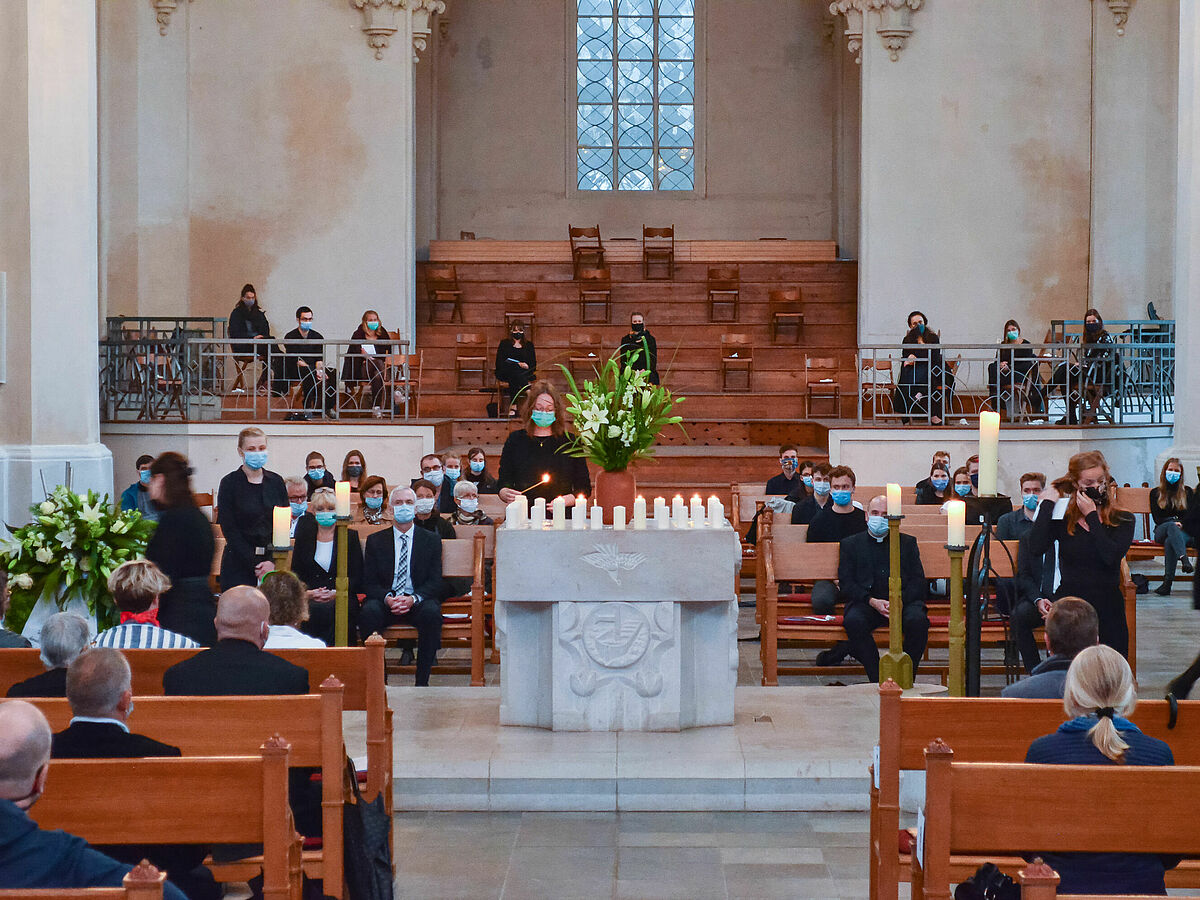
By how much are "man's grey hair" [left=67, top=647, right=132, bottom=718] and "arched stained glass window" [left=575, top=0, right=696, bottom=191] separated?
20.1 meters

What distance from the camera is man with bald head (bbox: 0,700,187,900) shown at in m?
2.70

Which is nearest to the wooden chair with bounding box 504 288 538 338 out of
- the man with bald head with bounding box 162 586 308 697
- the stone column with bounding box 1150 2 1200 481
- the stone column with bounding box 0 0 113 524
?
the stone column with bounding box 0 0 113 524

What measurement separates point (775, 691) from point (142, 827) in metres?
4.51

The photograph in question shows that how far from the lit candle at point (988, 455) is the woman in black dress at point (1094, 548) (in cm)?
134

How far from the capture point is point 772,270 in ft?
67.1

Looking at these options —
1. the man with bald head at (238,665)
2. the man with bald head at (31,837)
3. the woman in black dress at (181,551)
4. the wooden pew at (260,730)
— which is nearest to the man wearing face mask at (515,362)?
the woman in black dress at (181,551)

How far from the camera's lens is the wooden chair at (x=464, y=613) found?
801 centimetres

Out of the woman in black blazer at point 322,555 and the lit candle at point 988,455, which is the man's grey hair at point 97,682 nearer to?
the lit candle at point 988,455

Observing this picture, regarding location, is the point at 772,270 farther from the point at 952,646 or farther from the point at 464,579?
the point at 952,646

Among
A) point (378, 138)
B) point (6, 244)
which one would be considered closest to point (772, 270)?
point (378, 138)

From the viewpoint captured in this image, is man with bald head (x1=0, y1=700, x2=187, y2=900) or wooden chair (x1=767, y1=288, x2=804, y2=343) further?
wooden chair (x1=767, y1=288, x2=804, y2=343)

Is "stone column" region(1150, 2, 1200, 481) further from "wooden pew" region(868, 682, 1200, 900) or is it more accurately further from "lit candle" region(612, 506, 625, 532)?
"wooden pew" region(868, 682, 1200, 900)

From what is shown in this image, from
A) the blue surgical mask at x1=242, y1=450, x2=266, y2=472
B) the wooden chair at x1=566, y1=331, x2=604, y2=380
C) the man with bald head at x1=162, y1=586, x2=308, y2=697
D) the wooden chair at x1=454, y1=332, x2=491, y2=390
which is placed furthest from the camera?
the wooden chair at x1=566, y1=331, x2=604, y2=380

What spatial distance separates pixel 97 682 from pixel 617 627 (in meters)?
3.09
